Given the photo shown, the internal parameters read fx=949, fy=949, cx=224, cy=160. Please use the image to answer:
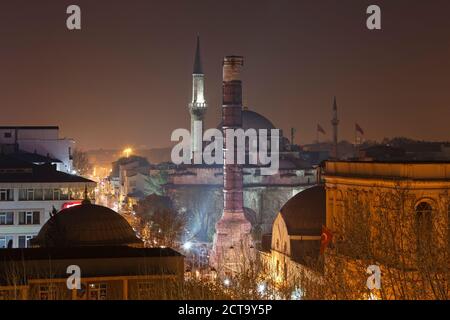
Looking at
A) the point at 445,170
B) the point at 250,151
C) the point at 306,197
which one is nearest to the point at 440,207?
the point at 445,170

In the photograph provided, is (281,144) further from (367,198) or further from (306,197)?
(367,198)

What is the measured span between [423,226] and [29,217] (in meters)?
27.9

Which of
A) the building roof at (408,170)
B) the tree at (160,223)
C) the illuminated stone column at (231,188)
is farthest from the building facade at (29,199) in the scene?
the building roof at (408,170)

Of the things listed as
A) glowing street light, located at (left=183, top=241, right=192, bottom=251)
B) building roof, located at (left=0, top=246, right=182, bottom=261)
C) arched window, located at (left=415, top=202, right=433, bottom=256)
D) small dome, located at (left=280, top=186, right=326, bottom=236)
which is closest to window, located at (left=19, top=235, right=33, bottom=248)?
small dome, located at (left=280, top=186, right=326, bottom=236)

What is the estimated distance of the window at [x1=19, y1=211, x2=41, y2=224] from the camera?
5114 cm

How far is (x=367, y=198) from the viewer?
114ft

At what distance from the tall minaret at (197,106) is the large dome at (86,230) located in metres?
50.0

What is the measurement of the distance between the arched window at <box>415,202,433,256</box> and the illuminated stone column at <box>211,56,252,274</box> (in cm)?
2633

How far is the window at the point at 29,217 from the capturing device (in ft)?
168

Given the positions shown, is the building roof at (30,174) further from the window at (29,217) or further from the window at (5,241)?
the window at (5,241)

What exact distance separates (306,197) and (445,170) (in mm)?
17367

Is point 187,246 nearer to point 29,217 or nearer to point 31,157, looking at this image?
point 31,157

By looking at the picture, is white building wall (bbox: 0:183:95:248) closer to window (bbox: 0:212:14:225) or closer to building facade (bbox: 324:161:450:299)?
window (bbox: 0:212:14:225)

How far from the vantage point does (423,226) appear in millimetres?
29031
